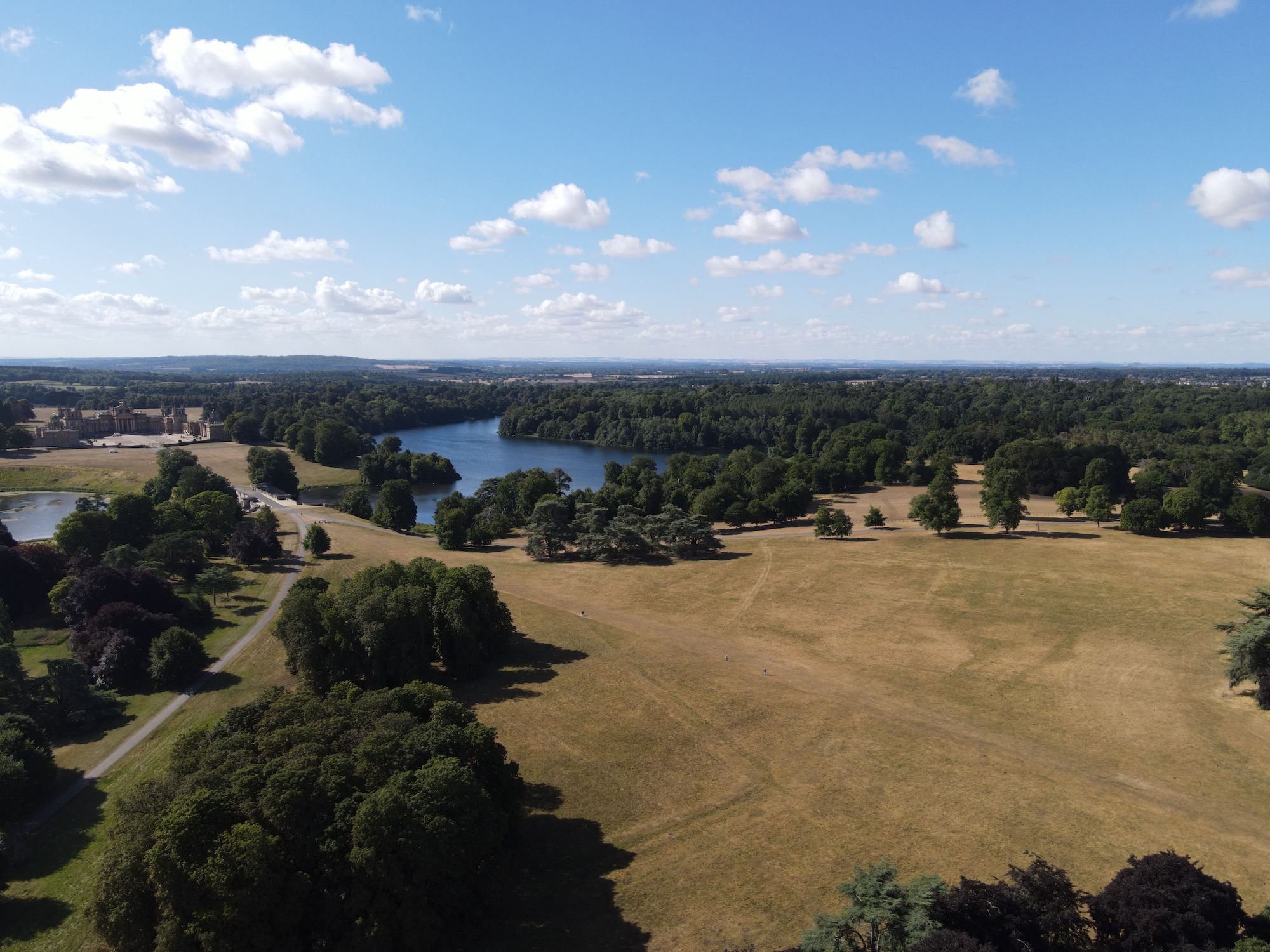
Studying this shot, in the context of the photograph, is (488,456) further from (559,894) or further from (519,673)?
(559,894)

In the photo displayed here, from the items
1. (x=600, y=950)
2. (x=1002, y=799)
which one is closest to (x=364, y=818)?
(x=600, y=950)

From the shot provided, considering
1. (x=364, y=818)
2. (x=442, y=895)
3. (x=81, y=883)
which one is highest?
(x=364, y=818)

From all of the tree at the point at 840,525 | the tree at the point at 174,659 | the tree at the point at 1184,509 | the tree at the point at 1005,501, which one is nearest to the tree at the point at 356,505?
the tree at the point at 174,659

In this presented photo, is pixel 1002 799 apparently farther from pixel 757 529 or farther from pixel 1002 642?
pixel 757 529

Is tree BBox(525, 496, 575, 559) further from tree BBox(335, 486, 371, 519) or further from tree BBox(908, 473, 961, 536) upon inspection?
tree BBox(908, 473, 961, 536)

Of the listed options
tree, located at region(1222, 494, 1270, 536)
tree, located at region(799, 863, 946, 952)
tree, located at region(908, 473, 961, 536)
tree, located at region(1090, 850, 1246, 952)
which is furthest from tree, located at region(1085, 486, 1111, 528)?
tree, located at region(799, 863, 946, 952)

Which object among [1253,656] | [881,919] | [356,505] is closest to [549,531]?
[356,505]
